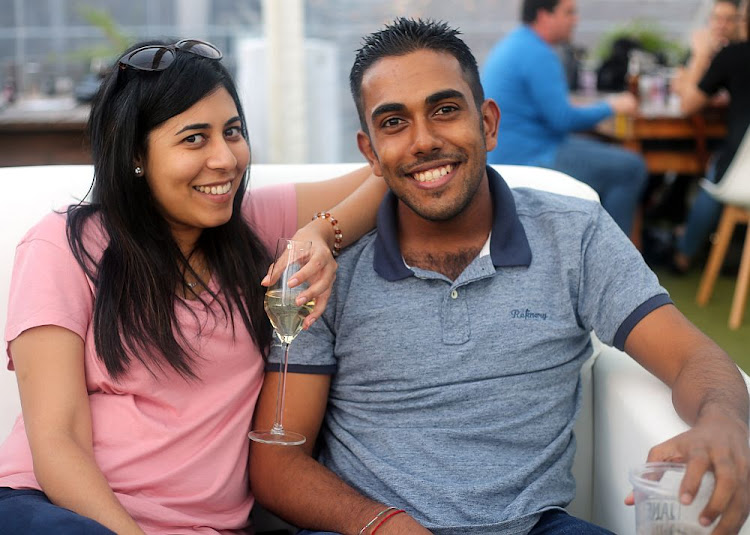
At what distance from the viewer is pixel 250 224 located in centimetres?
200

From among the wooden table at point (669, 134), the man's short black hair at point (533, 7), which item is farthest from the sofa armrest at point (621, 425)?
the wooden table at point (669, 134)

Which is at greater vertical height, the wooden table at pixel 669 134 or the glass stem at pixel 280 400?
the glass stem at pixel 280 400

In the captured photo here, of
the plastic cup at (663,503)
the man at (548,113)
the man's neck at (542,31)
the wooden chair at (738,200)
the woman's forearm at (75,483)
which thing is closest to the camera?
the plastic cup at (663,503)

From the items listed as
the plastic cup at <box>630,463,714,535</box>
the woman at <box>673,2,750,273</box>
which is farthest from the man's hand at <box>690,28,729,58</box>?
the plastic cup at <box>630,463,714,535</box>

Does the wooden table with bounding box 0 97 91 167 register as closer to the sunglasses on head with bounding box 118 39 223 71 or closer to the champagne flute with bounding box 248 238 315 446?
the sunglasses on head with bounding box 118 39 223 71

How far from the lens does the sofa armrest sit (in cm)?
173

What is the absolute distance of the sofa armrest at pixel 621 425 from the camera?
173cm

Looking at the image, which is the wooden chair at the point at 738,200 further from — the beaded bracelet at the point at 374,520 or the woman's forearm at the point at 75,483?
the woman's forearm at the point at 75,483

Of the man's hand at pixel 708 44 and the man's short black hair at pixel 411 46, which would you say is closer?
the man's short black hair at pixel 411 46

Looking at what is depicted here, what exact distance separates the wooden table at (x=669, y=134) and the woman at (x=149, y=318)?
3861 mm

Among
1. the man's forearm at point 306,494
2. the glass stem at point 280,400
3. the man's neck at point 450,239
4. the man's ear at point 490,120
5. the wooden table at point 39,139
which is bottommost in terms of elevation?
the wooden table at point 39,139

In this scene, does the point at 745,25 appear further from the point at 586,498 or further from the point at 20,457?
the point at 20,457

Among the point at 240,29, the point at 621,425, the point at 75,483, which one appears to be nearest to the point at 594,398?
the point at 621,425

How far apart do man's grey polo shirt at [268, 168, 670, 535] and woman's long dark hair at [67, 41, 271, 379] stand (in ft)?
0.74
